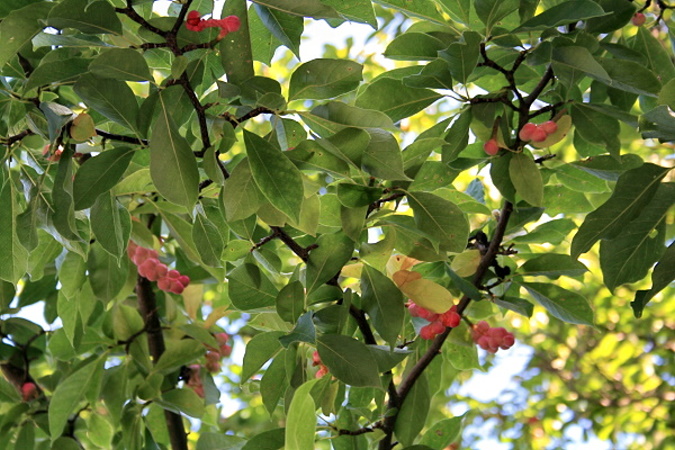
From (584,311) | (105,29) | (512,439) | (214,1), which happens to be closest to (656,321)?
(512,439)

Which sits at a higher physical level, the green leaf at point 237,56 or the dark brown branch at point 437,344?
the green leaf at point 237,56

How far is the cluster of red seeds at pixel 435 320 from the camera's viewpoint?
4.02 feet

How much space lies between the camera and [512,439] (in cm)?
327

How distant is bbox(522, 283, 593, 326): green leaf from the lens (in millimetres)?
1271

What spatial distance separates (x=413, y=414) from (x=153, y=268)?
0.55 metres

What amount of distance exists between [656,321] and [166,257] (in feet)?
7.19

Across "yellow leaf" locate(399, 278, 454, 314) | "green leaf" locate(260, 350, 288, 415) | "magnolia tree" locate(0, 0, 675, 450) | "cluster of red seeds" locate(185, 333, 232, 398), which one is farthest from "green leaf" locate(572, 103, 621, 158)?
"cluster of red seeds" locate(185, 333, 232, 398)

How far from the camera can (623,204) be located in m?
1.09

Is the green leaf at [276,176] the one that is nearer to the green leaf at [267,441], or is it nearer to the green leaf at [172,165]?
the green leaf at [172,165]

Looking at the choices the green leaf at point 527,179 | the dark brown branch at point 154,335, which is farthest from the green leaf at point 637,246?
the dark brown branch at point 154,335

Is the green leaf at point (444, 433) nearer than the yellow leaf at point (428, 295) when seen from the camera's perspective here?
No

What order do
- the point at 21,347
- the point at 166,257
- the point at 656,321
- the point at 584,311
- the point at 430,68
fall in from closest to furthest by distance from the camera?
the point at 430,68
the point at 584,311
the point at 166,257
the point at 21,347
the point at 656,321

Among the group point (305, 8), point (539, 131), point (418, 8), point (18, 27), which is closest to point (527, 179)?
point (539, 131)

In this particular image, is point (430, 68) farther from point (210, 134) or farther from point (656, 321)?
point (656, 321)
